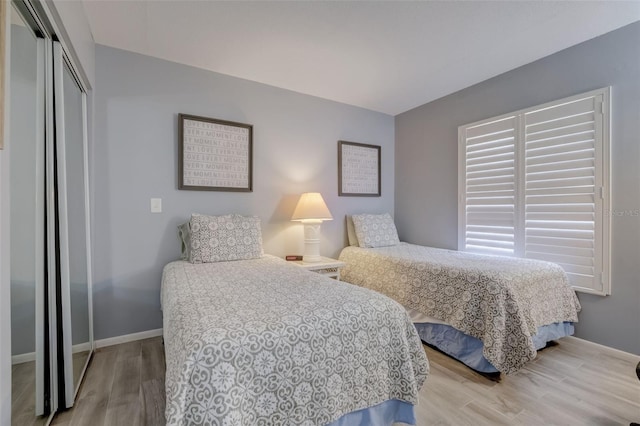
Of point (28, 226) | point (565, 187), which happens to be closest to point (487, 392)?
point (565, 187)

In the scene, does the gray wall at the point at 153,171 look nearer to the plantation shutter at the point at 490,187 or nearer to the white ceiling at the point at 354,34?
the white ceiling at the point at 354,34

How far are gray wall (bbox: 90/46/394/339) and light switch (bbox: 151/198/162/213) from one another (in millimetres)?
38

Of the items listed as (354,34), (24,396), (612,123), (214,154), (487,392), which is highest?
(354,34)

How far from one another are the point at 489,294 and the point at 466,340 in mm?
415

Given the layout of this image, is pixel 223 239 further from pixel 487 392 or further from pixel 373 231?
pixel 487 392

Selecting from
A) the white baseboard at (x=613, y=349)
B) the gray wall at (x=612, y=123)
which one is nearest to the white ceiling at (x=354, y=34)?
the gray wall at (x=612, y=123)

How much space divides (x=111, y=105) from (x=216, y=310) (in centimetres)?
210

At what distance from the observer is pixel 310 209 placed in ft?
9.32

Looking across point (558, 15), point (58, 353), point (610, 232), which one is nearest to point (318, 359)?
point (58, 353)

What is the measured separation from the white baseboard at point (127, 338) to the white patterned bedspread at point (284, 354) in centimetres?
129

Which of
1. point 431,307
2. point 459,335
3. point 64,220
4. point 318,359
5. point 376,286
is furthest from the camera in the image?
point 376,286

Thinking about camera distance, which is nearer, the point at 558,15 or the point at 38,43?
the point at 38,43

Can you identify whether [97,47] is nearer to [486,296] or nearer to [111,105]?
[111,105]

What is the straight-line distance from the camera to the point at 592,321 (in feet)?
7.39
